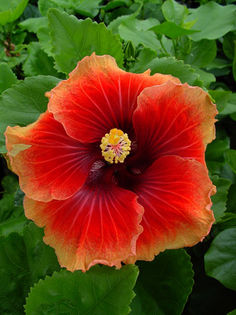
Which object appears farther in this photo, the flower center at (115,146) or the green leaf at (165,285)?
the green leaf at (165,285)

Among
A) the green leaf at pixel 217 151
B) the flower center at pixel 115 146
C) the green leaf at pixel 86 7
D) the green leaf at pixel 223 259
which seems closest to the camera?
the flower center at pixel 115 146

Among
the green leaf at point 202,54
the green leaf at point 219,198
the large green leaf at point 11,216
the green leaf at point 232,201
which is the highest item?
the green leaf at point 202,54

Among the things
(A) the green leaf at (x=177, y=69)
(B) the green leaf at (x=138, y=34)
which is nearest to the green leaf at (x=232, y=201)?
(A) the green leaf at (x=177, y=69)

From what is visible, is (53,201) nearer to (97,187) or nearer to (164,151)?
(97,187)

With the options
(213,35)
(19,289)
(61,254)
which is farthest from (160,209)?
(213,35)

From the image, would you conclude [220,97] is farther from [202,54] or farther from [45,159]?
[45,159]

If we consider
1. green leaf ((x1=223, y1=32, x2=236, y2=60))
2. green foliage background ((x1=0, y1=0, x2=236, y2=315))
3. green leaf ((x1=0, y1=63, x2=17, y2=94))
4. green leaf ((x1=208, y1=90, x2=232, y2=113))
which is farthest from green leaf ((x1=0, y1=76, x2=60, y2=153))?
green leaf ((x1=223, y1=32, x2=236, y2=60))

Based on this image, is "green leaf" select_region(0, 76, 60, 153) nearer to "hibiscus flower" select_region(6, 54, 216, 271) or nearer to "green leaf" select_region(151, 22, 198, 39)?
"hibiscus flower" select_region(6, 54, 216, 271)

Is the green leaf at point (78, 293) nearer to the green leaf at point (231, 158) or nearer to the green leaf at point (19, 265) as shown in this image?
the green leaf at point (19, 265)
